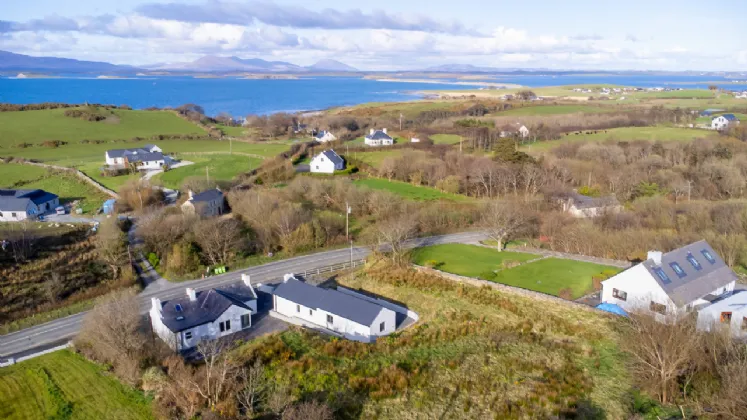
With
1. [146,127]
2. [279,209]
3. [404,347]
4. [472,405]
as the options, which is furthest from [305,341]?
[146,127]

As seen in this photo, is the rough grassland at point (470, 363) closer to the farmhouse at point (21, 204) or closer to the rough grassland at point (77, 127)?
the farmhouse at point (21, 204)

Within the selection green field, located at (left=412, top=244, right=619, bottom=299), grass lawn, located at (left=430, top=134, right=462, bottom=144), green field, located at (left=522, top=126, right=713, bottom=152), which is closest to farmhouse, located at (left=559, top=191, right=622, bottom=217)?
green field, located at (left=412, top=244, right=619, bottom=299)

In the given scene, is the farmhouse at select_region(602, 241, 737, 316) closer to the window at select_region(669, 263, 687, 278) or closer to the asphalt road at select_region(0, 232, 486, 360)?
the window at select_region(669, 263, 687, 278)

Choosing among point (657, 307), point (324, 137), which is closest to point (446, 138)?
point (324, 137)

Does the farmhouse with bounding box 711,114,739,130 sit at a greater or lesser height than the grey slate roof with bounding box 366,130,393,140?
greater

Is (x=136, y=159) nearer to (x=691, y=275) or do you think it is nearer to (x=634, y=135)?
(x=691, y=275)

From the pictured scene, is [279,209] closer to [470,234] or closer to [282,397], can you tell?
[470,234]
